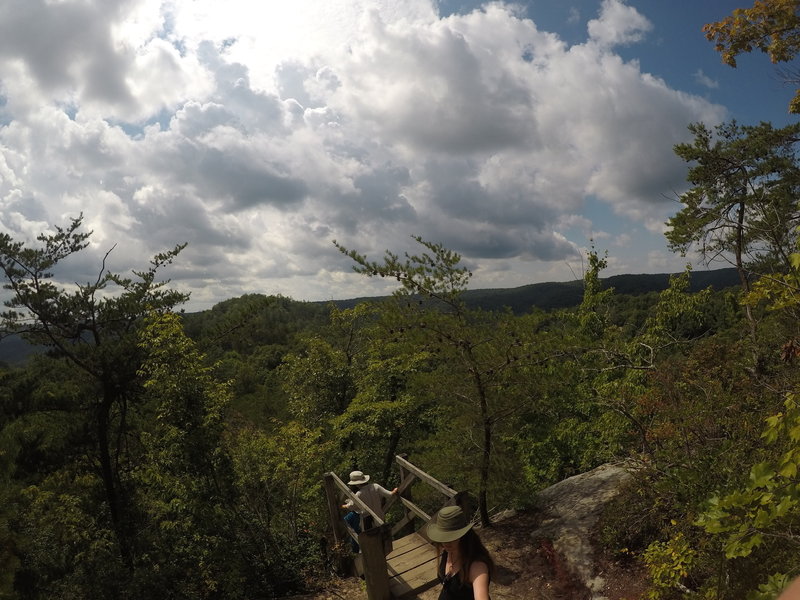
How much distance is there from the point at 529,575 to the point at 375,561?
300 centimetres

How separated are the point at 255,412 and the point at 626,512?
3500 cm

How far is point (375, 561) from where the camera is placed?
5594 mm

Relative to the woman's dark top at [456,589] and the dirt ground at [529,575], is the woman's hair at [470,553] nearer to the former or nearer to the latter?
the woman's dark top at [456,589]

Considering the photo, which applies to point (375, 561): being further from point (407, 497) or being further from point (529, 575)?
point (529, 575)

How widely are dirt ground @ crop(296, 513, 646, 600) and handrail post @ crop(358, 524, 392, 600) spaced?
621 millimetres

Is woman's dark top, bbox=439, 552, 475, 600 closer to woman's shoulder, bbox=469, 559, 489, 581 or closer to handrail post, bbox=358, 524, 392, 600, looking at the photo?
woman's shoulder, bbox=469, 559, 489, 581

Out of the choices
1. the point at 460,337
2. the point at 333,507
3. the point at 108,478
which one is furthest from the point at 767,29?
the point at 108,478

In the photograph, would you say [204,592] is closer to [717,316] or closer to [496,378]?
[496,378]

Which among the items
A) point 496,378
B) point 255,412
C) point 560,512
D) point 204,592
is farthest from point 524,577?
point 255,412

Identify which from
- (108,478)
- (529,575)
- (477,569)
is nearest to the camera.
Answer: (477,569)

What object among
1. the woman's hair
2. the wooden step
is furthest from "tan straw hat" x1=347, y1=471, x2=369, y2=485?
the woman's hair

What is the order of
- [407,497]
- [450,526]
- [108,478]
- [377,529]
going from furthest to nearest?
[108,478]
[407,497]
[377,529]
[450,526]

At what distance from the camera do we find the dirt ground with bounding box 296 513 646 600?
601 centimetres

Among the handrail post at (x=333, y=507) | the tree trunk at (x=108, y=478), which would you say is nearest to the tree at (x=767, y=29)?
the handrail post at (x=333, y=507)
